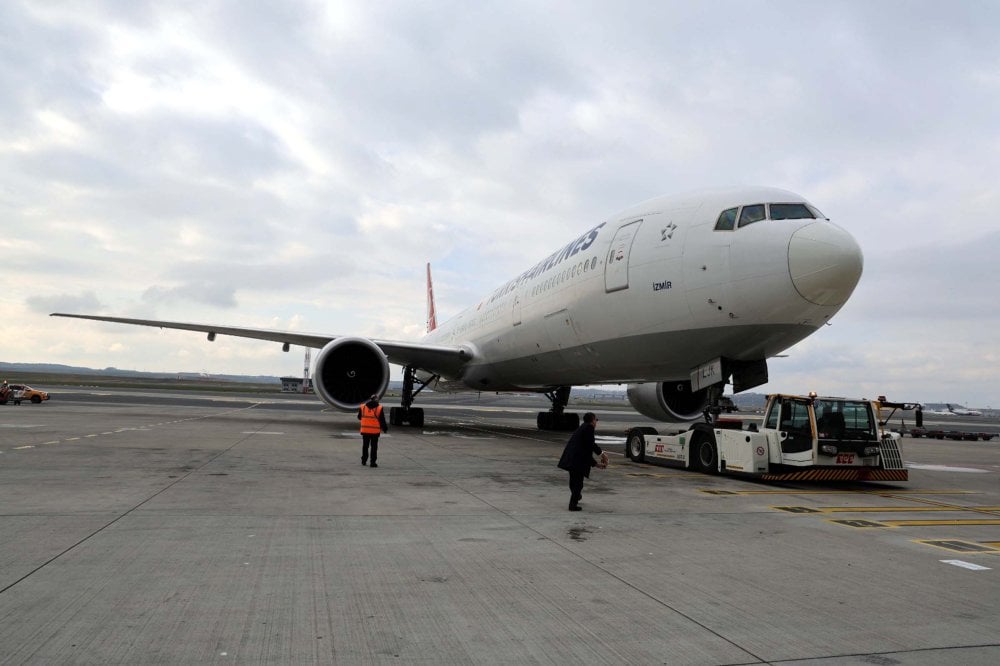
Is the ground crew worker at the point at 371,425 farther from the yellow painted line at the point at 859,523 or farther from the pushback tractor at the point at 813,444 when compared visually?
the yellow painted line at the point at 859,523

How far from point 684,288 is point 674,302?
30cm

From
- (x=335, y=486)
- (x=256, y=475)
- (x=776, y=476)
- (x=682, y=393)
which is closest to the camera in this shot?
(x=335, y=486)

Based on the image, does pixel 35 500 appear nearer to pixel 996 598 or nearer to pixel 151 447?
pixel 151 447

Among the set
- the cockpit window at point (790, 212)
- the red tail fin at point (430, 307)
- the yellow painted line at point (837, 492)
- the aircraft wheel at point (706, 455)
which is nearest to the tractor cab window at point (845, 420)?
the yellow painted line at point (837, 492)

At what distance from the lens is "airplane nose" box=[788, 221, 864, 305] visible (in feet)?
30.2

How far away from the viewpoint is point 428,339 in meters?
30.8

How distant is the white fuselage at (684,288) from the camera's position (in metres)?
9.48

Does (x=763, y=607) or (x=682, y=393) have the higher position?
(x=682, y=393)

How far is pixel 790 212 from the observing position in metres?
10.2

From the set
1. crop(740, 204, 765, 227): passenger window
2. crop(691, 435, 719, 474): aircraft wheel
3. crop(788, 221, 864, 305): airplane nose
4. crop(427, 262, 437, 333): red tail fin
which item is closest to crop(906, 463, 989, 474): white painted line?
crop(691, 435, 719, 474): aircraft wheel

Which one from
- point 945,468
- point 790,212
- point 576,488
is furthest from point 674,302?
point 945,468

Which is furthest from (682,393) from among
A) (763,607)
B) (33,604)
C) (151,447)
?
(33,604)

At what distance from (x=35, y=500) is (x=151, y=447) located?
6083 millimetres

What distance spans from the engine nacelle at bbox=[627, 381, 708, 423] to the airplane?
1.2 inches
